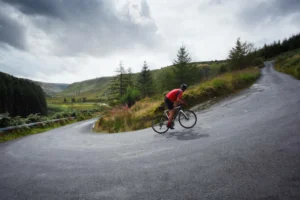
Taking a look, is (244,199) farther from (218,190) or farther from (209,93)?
(209,93)

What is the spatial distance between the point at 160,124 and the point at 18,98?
5130 centimetres

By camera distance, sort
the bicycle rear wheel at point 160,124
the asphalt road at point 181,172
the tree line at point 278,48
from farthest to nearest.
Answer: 1. the tree line at point 278,48
2. the bicycle rear wheel at point 160,124
3. the asphalt road at point 181,172

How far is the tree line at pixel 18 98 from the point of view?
3686cm

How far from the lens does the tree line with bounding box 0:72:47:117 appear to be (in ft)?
121

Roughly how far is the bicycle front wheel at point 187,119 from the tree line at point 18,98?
151 ft

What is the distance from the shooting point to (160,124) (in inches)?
281

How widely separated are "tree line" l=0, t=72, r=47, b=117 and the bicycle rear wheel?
147 feet

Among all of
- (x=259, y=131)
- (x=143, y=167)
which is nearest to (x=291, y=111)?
(x=259, y=131)

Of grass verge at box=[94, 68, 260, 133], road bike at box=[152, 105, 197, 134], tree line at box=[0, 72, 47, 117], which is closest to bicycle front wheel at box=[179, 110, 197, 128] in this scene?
road bike at box=[152, 105, 197, 134]

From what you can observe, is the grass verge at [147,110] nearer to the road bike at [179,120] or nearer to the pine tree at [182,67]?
the road bike at [179,120]

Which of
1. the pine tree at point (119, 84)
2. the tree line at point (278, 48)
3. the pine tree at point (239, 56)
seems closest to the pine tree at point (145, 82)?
the pine tree at point (119, 84)

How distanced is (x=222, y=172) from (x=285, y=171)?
112cm

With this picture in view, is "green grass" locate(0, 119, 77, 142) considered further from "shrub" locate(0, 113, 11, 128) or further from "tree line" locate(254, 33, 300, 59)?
Answer: "tree line" locate(254, 33, 300, 59)

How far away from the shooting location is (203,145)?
4.46 m
